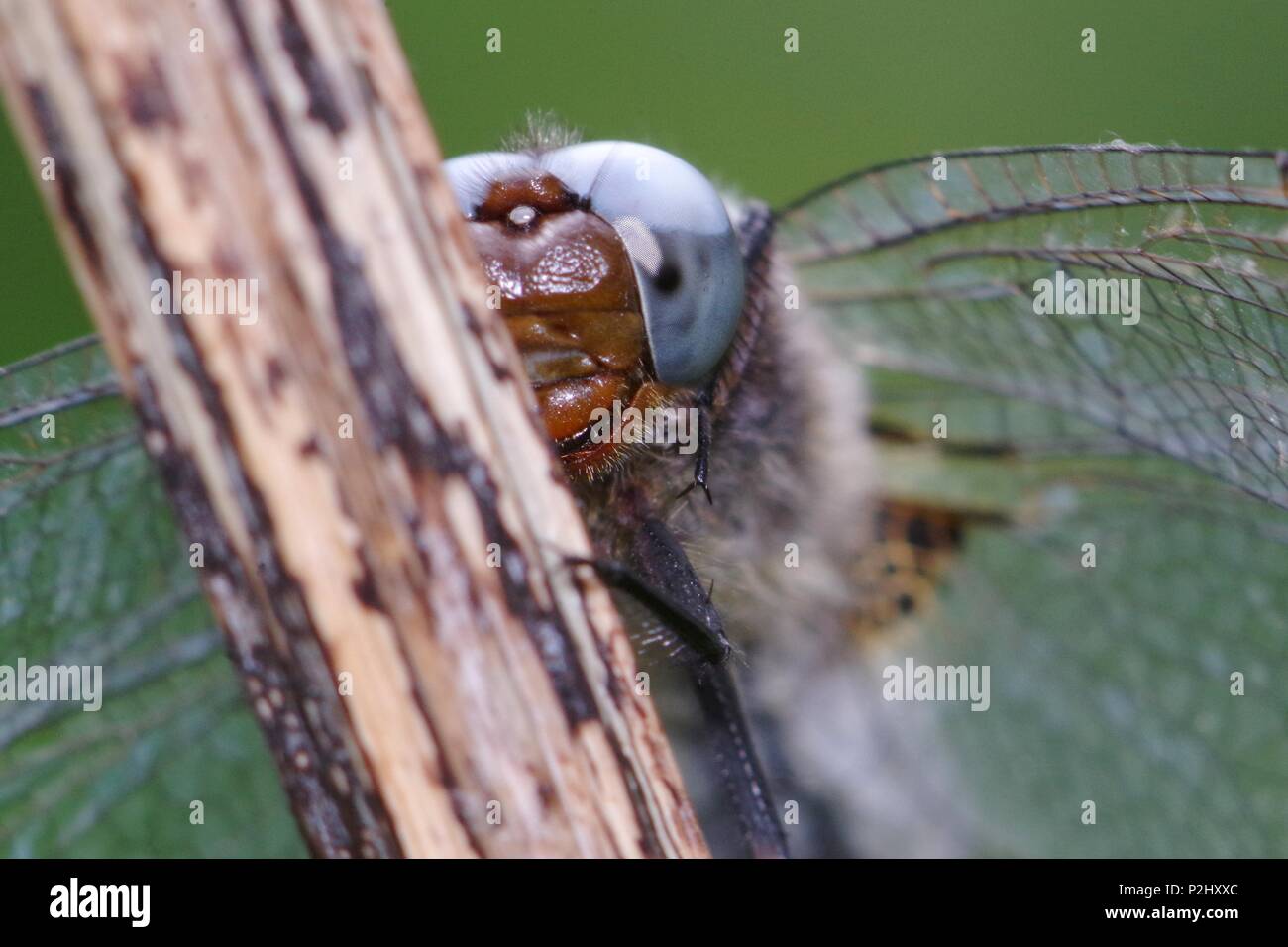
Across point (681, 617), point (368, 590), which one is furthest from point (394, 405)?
point (681, 617)

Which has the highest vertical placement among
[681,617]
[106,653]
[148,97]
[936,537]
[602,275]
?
[148,97]

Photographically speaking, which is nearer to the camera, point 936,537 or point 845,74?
point 936,537

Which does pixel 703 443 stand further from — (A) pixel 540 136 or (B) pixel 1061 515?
(B) pixel 1061 515

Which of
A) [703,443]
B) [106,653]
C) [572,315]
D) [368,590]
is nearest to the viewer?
[368,590]

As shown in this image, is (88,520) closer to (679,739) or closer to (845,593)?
(679,739)

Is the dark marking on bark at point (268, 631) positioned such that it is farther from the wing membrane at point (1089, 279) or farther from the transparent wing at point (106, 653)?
the wing membrane at point (1089, 279)
